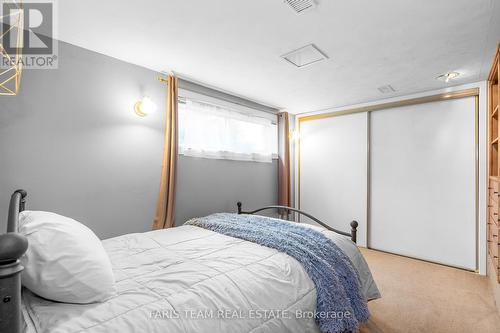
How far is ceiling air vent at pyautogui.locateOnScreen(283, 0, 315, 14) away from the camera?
172 cm

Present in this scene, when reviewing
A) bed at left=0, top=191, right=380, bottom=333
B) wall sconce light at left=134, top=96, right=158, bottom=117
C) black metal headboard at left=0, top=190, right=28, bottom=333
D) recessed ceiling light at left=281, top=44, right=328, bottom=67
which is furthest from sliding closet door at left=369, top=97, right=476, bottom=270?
black metal headboard at left=0, top=190, right=28, bottom=333

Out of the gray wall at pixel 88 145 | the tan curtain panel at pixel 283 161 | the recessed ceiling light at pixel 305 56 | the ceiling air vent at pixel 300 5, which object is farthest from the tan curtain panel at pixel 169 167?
the tan curtain panel at pixel 283 161

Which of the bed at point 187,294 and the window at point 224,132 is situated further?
the window at point 224,132

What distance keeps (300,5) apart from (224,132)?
2.17 meters

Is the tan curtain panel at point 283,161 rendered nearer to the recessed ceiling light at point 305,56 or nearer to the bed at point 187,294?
the recessed ceiling light at point 305,56

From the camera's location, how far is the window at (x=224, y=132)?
3293mm

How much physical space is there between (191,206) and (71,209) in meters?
1.30

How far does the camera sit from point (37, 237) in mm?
978

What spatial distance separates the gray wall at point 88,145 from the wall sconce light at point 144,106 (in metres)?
0.06

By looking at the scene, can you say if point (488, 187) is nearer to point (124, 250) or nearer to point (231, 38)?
point (231, 38)

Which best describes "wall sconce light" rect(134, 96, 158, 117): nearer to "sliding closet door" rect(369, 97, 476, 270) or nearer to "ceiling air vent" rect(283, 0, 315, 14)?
"ceiling air vent" rect(283, 0, 315, 14)

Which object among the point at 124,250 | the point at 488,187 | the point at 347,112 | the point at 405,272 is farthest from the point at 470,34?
the point at 124,250

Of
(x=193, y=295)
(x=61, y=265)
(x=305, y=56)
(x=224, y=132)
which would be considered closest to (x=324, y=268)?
(x=193, y=295)

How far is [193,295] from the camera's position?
3.85ft
